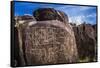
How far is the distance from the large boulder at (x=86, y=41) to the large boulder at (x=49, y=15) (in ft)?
0.66

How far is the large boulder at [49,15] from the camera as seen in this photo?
274 centimetres

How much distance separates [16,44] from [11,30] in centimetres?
16

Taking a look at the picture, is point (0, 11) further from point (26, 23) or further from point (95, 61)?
point (95, 61)

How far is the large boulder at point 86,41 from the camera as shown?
9.68 feet

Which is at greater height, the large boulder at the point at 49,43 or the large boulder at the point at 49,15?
the large boulder at the point at 49,15

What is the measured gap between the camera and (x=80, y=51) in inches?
116

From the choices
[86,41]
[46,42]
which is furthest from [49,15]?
[86,41]

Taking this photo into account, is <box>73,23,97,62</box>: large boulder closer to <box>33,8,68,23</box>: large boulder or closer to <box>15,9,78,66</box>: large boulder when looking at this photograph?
<box>15,9,78,66</box>: large boulder

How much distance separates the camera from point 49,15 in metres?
2.81

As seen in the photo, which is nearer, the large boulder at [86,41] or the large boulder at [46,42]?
the large boulder at [46,42]

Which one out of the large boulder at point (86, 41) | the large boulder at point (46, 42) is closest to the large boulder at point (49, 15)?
the large boulder at point (46, 42)

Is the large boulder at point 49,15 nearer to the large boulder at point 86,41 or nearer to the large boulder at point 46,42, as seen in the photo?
the large boulder at point 46,42

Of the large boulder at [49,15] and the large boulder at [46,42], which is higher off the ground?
the large boulder at [49,15]

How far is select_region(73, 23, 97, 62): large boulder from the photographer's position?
295cm
